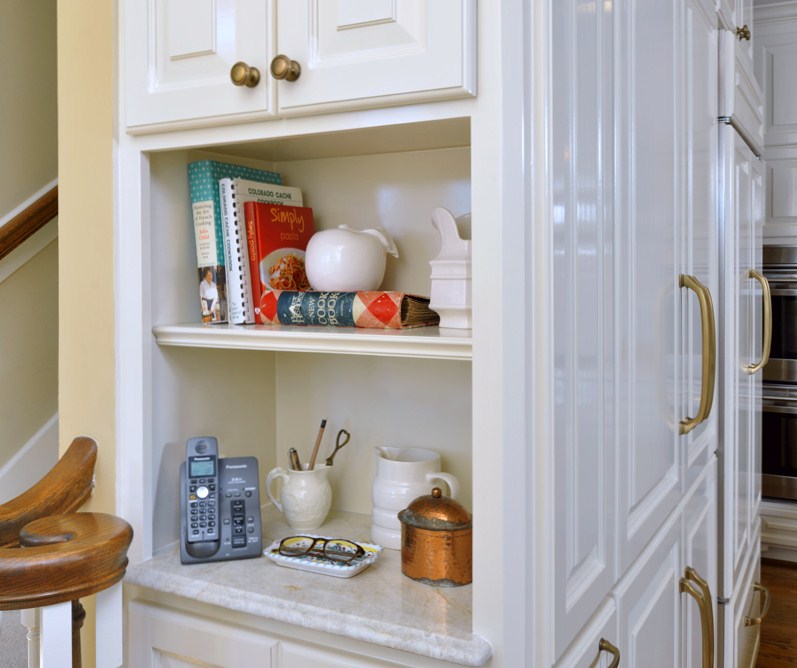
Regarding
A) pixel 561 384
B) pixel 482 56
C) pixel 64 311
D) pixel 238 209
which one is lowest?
pixel 561 384

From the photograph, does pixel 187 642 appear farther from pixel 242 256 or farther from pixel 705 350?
pixel 705 350

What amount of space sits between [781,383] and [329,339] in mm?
2976

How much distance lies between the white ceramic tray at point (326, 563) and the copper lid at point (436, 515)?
3.6 inches

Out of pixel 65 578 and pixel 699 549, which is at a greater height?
pixel 65 578

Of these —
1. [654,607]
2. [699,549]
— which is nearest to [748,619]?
[699,549]

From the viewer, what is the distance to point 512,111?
0.91m

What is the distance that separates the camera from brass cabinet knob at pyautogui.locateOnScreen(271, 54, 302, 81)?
103 centimetres

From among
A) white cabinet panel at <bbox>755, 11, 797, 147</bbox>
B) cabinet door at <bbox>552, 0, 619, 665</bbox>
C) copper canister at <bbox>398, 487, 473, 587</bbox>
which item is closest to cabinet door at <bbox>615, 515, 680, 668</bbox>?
cabinet door at <bbox>552, 0, 619, 665</bbox>

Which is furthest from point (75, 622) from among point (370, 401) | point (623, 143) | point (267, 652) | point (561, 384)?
point (623, 143)

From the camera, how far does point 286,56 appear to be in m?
1.05

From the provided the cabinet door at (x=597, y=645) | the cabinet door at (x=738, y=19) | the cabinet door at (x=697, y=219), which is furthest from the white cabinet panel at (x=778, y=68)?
the cabinet door at (x=597, y=645)

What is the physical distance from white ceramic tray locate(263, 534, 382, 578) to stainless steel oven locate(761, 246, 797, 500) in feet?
9.10

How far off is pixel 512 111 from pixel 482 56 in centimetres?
8

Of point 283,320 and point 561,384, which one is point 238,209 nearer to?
point 283,320
